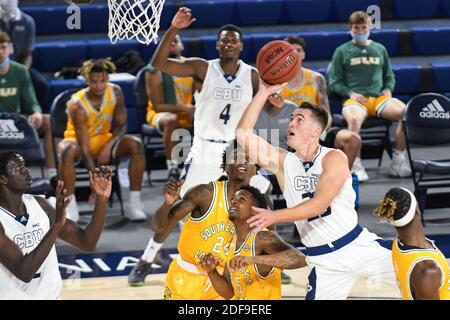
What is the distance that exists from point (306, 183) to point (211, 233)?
2.33ft

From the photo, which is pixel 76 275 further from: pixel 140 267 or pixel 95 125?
pixel 95 125

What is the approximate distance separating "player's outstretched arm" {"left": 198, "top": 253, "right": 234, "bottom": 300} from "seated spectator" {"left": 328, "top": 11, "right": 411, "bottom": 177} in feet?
13.0

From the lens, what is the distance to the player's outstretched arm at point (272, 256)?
4863mm

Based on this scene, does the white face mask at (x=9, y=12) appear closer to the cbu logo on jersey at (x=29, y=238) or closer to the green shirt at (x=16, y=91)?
the green shirt at (x=16, y=91)

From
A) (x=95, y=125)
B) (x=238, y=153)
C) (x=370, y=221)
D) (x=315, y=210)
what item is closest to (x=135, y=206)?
(x=95, y=125)

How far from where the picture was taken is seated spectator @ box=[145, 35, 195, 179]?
28.6ft

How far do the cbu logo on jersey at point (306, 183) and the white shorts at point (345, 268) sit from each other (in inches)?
13.6

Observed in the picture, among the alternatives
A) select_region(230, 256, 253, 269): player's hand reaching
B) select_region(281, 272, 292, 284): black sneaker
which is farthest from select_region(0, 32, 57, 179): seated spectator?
select_region(230, 256, 253, 269): player's hand reaching

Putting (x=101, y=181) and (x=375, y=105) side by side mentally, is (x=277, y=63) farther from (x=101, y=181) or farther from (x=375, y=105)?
(x=375, y=105)

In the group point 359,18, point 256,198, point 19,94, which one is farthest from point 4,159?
point 359,18

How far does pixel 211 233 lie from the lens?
573 cm

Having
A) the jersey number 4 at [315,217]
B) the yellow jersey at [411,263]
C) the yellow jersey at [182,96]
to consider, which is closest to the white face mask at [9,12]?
the yellow jersey at [182,96]

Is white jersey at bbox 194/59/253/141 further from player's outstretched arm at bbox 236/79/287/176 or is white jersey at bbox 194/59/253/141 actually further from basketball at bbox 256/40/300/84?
player's outstretched arm at bbox 236/79/287/176
